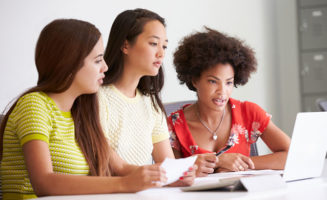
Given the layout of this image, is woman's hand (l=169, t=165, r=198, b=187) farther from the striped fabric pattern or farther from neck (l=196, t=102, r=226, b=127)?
neck (l=196, t=102, r=226, b=127)

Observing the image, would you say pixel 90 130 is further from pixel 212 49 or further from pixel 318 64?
pixel 318 64

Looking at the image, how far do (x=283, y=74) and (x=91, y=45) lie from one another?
3388 millimetres

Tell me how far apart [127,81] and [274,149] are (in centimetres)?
76

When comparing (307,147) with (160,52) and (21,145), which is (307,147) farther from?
(21,145)

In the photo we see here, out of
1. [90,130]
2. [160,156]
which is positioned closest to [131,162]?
[160,156]

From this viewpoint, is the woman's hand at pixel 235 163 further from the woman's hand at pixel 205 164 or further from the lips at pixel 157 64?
the lips at pixel 157 64

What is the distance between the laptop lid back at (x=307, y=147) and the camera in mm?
1346

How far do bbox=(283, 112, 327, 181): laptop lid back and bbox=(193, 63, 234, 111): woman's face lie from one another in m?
0.65

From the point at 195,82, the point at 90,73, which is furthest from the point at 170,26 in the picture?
the point at 90,73

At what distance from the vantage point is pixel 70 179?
4.19ft

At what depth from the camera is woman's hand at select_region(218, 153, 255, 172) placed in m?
1.82

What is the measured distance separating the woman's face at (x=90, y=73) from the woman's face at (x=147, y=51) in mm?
271

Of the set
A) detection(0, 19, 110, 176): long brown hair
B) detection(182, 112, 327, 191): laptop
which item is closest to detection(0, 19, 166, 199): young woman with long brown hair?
detection(0, 19, 110, 176): long brown hair

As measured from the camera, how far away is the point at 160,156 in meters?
1.95
